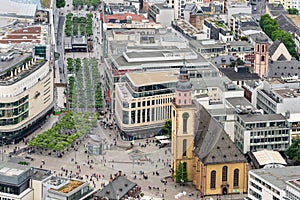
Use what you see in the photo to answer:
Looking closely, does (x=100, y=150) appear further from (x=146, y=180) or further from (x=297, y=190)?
(x=297, y=190)

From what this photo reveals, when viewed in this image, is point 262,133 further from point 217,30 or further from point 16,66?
point 217,30

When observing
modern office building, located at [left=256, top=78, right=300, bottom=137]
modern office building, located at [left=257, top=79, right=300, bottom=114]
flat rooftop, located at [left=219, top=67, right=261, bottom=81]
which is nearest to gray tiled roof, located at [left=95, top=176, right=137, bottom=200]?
modern office building, located at [left=256, top=78, right=300, bottom=137]

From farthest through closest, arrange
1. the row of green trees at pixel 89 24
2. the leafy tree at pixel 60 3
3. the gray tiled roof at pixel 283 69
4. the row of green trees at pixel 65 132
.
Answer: the leafy tree at pixel 60 3 < the row of green trees at pixel 89 24 < the gray tiled roof at pixel 283 69 < the row of green trees at pixel 65 132

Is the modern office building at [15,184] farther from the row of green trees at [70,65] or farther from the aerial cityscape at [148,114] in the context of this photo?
the row of green trees at [70,65]

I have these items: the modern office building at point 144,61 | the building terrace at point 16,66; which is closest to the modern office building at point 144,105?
the modern office building at point 144,61

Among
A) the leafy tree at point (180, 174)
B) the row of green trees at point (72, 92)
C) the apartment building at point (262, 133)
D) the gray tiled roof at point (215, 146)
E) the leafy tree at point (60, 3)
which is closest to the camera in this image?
the gray tiled roof at point (215, 146)

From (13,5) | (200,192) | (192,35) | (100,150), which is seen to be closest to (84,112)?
(100,150)

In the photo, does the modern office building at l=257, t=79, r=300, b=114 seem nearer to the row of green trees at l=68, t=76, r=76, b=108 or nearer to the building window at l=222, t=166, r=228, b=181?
the building window at l=222, t=166, r=228, b=181
